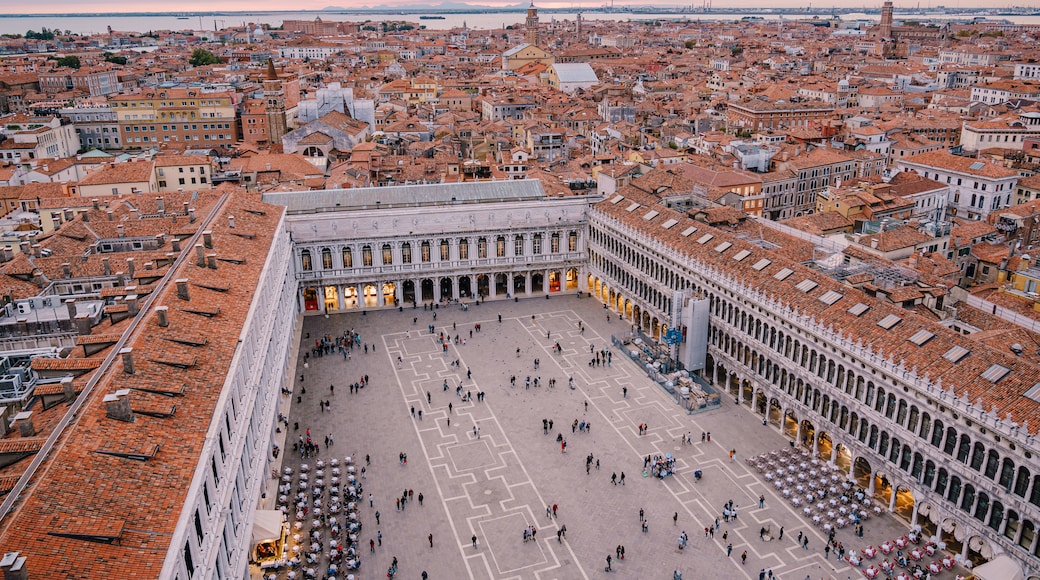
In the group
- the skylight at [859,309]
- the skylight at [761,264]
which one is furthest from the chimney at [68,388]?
the skylight at [761,264]

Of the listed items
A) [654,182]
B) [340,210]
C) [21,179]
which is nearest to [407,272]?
[340,210]

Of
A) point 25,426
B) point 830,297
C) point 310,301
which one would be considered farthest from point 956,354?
point 310,301

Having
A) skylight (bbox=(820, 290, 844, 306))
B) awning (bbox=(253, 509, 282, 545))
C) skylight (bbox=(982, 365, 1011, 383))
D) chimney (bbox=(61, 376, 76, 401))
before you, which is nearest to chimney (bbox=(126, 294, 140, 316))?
chimney (bbox=(61, 376, 76, 401))

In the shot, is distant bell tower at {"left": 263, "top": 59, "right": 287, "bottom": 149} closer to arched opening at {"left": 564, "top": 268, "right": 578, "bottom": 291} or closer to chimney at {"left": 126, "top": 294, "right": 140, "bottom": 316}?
arched opening at {"left": 564, "top": 268, "right": 578, "bottom": 291}

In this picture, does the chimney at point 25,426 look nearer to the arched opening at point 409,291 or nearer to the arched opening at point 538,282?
the arched opening at point 409,291

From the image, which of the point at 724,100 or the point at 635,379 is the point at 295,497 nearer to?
the point at 635,379

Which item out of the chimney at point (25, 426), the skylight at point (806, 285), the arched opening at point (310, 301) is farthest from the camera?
the arched opening at point (310, 301)
